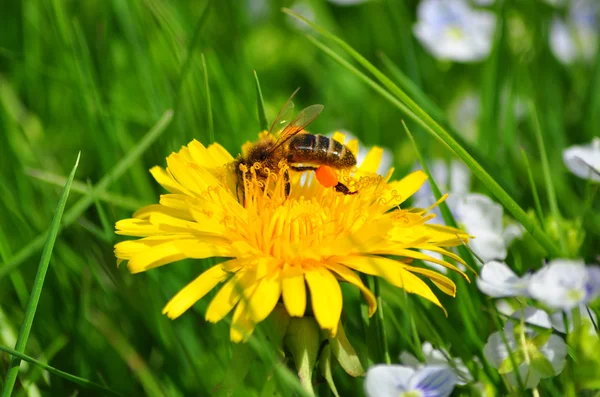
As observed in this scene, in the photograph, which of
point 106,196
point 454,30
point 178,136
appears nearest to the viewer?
point 106,196

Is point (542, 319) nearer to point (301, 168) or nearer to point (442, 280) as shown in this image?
point (442, 280)

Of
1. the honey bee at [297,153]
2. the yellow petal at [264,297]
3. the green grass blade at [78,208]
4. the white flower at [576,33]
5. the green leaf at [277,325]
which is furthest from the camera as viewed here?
the white flower at [576,33]

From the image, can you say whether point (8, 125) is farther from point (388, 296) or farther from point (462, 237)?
point (462, 237)

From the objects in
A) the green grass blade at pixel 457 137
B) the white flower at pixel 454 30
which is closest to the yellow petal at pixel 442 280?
the green grass blade at pixel 457 137

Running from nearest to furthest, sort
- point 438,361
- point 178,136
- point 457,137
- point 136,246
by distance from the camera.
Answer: point 136,246, point 438,361, point 457,137, point 178,136

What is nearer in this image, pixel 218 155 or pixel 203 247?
pixel 203 247

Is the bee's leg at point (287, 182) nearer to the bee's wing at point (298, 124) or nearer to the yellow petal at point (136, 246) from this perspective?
the bee's wing at point (298, 124)

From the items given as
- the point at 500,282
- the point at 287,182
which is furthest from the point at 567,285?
the point at 287,182

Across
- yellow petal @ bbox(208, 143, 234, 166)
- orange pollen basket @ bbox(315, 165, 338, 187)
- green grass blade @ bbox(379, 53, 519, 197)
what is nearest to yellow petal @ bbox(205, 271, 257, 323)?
orange pollen basket @ bbox(315, 165, 338, 187)
